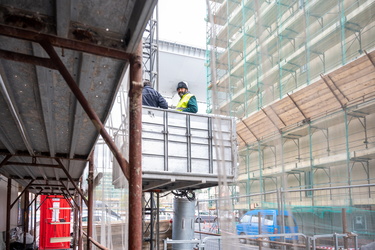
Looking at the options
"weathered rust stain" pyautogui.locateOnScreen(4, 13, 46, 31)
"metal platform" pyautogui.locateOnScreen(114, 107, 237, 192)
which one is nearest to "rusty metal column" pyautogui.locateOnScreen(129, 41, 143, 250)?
"weathered rust stain" pyautogui.locateOnScreen(4, 13, 46, 31)

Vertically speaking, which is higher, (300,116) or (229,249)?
(300,116)

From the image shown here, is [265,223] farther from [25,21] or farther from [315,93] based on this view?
[25,21]

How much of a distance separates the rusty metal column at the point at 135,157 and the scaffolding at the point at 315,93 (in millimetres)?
1972

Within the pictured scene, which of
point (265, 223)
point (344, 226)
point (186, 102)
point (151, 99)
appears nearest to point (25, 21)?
point (151, 99)

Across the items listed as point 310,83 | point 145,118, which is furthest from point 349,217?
point 145,118

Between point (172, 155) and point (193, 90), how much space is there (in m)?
23.6

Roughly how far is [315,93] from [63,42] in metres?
4.59

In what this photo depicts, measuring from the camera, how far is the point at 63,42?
9.30 feet

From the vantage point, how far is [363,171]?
5.62m

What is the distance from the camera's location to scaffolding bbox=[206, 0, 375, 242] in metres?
5.49

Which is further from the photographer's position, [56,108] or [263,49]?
[56,108]

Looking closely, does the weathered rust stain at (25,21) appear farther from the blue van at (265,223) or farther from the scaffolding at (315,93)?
the blue van at (265,223)

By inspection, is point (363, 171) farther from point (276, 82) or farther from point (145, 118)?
point (145, 118)

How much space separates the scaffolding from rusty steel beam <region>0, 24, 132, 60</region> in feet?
7.18
